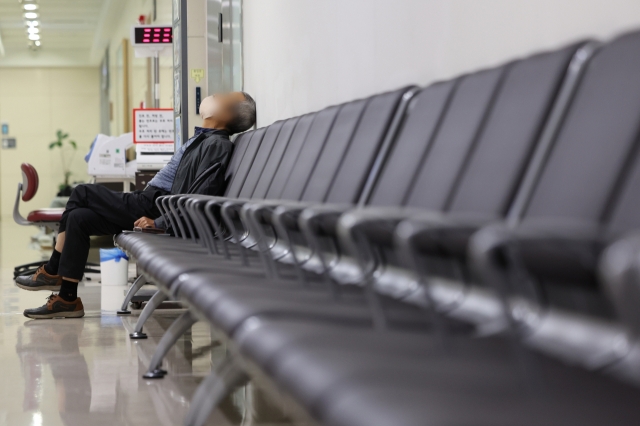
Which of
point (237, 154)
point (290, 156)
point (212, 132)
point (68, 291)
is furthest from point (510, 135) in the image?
point (68, 291)

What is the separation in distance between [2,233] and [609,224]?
13.1 m

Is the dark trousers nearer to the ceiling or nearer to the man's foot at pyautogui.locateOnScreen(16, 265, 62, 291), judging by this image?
the man's foot at pyautogui.locateOnScreen(16, 265, 62, 291)

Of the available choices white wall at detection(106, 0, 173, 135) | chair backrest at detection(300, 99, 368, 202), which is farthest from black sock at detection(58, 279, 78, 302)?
white wall at detection(106, 0, 173, 135)

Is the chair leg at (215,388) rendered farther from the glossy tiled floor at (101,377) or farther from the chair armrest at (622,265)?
the chair armrest at (622,265)

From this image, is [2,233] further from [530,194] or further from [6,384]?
[530,194]

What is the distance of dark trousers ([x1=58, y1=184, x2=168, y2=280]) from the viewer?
4305 millimetres

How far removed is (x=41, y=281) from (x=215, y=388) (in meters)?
2.90

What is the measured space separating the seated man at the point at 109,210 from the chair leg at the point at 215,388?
2.16 m

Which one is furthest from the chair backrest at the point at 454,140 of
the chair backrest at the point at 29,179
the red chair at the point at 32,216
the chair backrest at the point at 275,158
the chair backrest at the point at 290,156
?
the chair backrest at the point at 29,179

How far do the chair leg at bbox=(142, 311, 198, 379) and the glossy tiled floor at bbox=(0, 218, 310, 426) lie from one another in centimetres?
5

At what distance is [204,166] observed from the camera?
418cm

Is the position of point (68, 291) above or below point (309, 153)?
below

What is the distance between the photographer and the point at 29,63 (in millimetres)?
19203

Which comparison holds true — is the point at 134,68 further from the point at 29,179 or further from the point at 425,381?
the point at 425,381
